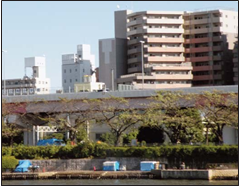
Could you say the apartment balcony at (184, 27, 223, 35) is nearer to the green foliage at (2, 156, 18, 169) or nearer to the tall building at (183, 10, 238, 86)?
the tall building at (183, 10, 238, 86)

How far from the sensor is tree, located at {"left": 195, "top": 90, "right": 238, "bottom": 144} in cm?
4725

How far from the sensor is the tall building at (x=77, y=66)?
126m

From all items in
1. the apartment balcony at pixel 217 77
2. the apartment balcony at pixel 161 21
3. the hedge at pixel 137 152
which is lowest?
the hedge at pixel 137 152

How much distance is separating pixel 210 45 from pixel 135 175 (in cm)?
5369

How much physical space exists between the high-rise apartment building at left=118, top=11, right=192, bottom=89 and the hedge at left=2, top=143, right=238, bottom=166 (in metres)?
43.3

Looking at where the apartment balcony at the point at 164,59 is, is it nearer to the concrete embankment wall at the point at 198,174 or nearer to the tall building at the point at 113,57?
the tall building at the point at 113,57

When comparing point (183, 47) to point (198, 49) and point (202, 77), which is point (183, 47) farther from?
point (202, 77)

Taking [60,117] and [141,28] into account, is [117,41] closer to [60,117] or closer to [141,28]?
[141,28]

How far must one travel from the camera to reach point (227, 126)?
167 ft

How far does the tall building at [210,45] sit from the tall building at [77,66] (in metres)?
32.8

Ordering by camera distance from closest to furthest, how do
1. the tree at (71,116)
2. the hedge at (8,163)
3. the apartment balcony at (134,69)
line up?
1. the hedge at (8,163)
2. the tree at (71,116)
3. the apartment balcony at (134,69)

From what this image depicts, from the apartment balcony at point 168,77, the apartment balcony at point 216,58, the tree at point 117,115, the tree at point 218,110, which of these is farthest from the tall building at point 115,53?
the tree at point 218,110

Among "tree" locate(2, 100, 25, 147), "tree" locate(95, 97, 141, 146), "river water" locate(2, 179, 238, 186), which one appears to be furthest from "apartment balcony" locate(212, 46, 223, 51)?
"river water" locate(2, 179, 238, 186)

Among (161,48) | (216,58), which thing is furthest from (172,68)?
(216,58)
